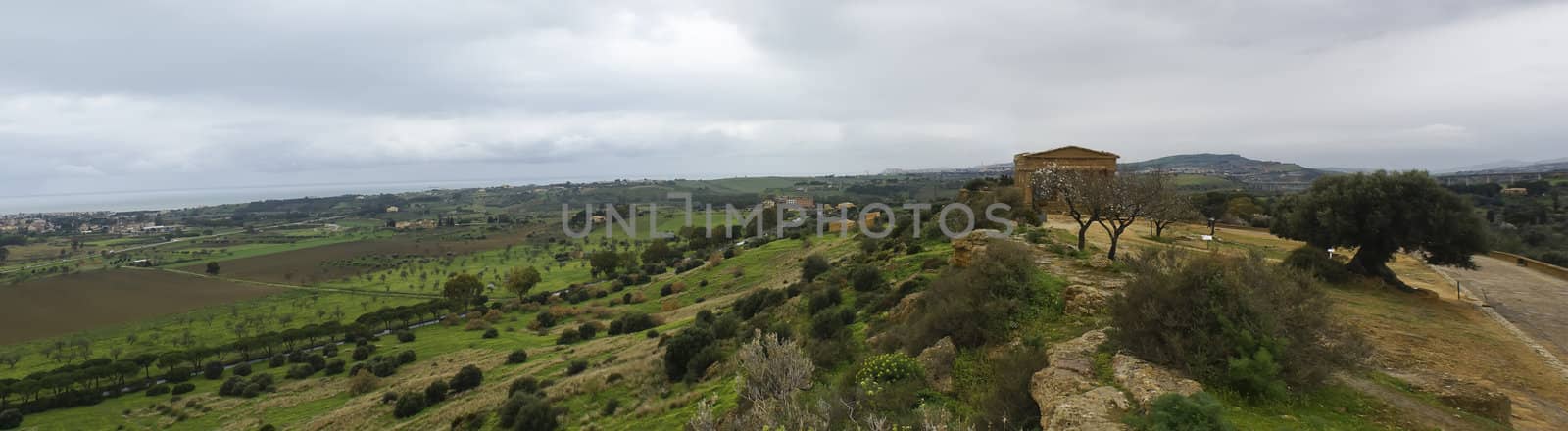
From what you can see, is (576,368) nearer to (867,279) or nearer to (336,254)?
(867,279)

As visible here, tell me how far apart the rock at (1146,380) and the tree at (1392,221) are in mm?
13162

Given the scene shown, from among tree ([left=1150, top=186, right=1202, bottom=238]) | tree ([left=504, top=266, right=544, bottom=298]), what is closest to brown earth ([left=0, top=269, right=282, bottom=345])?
tree ([left=504, top=266, right=544, bottom=298])

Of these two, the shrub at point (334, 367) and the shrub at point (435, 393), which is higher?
the shrub at point (435, 393)

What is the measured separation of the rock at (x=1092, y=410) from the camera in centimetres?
607

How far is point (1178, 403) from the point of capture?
5.47 meters

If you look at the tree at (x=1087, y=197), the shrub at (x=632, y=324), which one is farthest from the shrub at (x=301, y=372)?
the tree at (x=1087, y=197)

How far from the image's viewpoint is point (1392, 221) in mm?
14586

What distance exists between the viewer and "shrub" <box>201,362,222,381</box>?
1518 inches

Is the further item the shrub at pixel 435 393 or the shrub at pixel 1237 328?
the shrub at pixel 435 393

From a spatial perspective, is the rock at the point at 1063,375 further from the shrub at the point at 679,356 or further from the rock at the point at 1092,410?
the shrub at the point at 679,356

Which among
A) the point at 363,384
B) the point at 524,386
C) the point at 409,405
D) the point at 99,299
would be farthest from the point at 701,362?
the point at 99,299

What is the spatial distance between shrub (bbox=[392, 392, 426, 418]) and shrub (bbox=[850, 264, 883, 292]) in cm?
2040

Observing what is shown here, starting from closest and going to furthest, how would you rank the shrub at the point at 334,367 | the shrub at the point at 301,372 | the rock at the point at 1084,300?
the rock at the point at 1084,300 → the shrub at the point at 334,367 → the shrub at the point at 301,372

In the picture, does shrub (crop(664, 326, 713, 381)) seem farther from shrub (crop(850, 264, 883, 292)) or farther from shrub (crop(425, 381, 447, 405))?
shrub (crop(425, 381, 447, 405))
